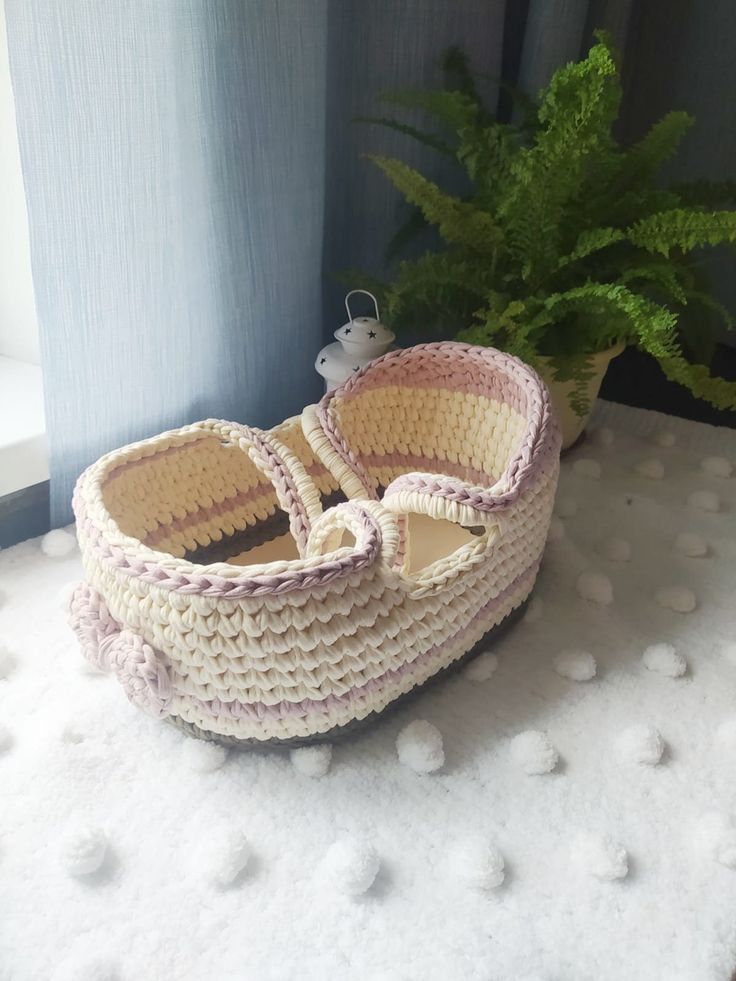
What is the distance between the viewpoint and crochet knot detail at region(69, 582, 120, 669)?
0.63 m

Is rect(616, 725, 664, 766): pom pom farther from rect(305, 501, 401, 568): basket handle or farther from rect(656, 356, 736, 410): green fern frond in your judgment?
rect(656, 356, 736, 410): green fern frond

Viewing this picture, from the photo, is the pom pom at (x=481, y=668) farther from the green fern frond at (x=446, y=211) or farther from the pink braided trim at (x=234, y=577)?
the green fern frond at (x=446, y=211)

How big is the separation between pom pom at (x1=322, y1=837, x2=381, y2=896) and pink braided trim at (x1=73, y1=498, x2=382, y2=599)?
0.64 ft

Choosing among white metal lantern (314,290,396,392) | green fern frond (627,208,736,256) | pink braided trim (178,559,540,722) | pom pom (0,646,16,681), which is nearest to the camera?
pink braided trim (178,559,540,722)

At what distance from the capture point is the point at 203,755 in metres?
0.67

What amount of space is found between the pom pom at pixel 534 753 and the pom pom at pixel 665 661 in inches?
6.0

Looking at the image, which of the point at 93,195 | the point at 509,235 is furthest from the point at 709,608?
the point at 93,195

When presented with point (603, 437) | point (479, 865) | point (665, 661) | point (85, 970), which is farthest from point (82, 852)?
point (603, 437)

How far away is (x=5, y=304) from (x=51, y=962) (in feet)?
2.34

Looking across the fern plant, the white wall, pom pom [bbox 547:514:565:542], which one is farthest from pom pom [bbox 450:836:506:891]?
the white wall

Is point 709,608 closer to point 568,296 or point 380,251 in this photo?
point 568,296

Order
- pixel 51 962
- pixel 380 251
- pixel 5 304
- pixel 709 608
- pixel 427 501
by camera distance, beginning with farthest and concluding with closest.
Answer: pixel 380 251, pixel 5 304, pixel 709 608, pixel 427 501, pixel 51 962

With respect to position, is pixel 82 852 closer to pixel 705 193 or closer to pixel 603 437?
pixel 603 437

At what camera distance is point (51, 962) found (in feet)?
1.77
